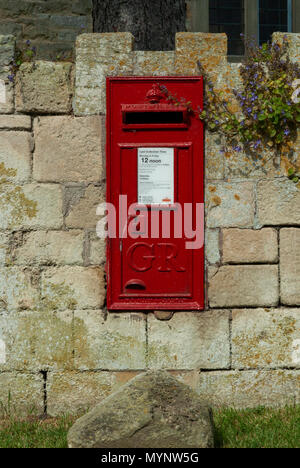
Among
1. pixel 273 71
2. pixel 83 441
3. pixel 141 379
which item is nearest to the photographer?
pixel 83 441

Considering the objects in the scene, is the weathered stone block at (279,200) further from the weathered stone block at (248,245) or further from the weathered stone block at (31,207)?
the weathered stone block at (31,207)

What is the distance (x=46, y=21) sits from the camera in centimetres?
712

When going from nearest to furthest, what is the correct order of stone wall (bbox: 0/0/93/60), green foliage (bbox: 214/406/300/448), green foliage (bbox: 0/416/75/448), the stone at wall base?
the stone at wall base < green foliage (bbox: 214/406/300/448) < green foliage (bbox: 0/416/75/448) < stone wall (bbox: 0/0/93/60)

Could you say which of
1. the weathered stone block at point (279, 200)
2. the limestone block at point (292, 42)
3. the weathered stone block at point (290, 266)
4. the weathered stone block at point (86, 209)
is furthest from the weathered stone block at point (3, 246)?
the limestone block at point (292, 42)

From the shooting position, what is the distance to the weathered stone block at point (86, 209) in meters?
3.66

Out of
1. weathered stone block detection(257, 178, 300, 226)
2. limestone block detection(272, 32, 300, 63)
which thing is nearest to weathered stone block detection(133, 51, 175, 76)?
limestone block detection(272, 32, 300, 63)

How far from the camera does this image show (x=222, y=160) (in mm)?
3666

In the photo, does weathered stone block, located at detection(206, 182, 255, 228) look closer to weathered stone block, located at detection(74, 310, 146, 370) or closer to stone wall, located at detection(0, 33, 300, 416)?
stone wall, located at detection(0, 33, 300, 416)

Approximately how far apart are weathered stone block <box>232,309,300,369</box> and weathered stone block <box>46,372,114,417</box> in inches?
35.6

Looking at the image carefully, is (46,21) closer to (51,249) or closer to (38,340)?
(51,249)

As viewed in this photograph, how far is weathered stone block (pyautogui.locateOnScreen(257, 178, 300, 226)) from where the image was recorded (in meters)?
3.65

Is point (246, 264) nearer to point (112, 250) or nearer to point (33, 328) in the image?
point (112, 250)

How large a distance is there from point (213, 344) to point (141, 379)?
28.9 inches
